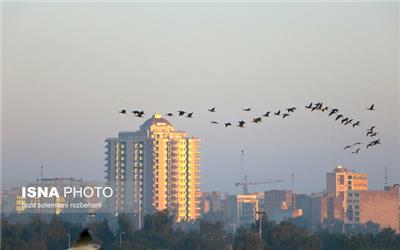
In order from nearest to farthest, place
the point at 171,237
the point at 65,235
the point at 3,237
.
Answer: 1. the point at 3,237
2. the point at 65,235
3. the point at 171,237

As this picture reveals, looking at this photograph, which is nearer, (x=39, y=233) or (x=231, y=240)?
(x=39, y=233)

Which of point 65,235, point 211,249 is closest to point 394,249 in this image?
point 211,249

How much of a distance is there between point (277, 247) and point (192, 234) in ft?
47.1

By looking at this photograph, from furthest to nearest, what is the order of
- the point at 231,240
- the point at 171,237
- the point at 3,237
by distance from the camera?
1. the point at 231,240
2. the point at 171,237
3. the point at 3,237

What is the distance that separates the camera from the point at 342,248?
155 m

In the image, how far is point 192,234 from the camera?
16412 centimetres

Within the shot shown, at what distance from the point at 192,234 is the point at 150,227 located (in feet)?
15.6

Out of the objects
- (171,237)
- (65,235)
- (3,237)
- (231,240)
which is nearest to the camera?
(3,237)

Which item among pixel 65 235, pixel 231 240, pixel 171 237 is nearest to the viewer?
pixel 65 235

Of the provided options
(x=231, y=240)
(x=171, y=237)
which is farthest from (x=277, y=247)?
(x=231, y=240)

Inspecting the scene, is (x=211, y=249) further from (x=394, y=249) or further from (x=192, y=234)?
(x=394, y=249)

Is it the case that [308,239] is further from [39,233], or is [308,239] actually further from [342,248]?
[39,233]

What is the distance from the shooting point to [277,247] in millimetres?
152500

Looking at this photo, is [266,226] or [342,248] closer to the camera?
[342,248]
